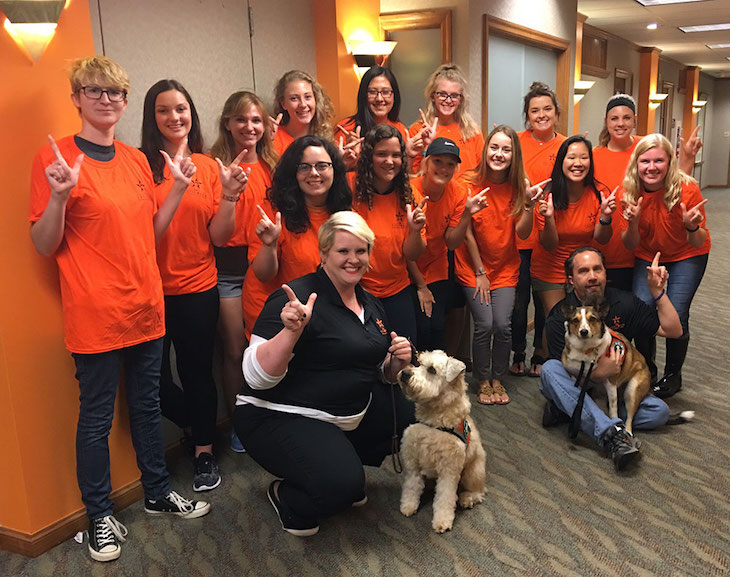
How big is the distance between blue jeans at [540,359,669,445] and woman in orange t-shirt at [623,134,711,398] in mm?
543

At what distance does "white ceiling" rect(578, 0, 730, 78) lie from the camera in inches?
306

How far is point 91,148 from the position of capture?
2111mm

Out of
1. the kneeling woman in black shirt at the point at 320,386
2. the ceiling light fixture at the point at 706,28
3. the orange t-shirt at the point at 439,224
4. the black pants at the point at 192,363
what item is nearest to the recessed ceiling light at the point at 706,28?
the ceiling light fixture at the point at 706,28

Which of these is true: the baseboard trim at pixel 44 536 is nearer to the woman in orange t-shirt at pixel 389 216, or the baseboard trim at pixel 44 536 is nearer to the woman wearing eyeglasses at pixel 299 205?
the woman wearing eyeglasses at pixel 299 205

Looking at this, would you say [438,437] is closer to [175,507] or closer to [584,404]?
[584,404]

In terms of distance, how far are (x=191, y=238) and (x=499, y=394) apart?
6.20 feet

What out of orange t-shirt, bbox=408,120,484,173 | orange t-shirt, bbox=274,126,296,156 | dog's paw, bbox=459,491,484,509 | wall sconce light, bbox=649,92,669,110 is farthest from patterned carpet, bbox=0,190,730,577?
wall sconce light, bbox=649,92,669,110

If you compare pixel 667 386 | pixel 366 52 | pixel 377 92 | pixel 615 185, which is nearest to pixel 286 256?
pixel 377 92

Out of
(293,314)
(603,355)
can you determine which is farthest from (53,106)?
(603,355)

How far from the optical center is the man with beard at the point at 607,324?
2840 mm

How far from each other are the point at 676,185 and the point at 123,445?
2859mm

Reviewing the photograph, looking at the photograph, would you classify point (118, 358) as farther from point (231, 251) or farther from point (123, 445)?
point (231, 251)

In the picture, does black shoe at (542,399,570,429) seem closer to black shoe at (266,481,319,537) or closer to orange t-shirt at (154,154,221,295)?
black shoe at (266,481,319,537)

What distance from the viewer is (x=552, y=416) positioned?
3.09m
